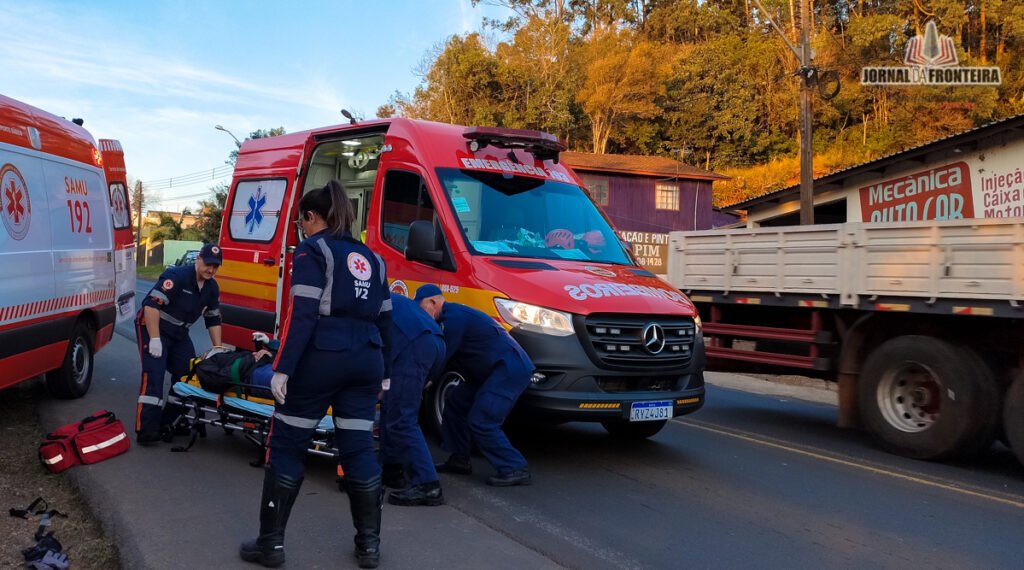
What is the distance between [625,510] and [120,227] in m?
7.83

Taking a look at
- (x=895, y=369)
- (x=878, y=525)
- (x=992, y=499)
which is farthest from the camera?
(x=895, y=369)

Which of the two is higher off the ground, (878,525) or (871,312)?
(871,312)

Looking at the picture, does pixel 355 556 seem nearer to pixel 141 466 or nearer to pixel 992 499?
pixel 141 466

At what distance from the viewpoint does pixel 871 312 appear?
25.4ft

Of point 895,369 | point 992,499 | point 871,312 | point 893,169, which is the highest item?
point 893,169

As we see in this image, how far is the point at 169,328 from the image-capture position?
6.98 meters

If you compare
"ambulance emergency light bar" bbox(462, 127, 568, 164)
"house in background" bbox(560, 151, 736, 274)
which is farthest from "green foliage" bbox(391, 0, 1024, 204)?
"ambulance emergency light bar" bbox(462, 127, 568, 164)

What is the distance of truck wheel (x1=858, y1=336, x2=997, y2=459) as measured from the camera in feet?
22.3

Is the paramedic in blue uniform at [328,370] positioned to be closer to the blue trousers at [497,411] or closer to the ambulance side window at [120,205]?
the blue trousers at [497,411]

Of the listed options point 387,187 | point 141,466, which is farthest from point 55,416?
point 387,187

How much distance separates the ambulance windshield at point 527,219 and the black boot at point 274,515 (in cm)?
303

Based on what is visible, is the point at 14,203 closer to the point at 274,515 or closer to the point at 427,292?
the point at 427,292

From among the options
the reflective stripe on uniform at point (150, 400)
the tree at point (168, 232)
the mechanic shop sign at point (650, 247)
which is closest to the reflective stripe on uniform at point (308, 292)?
the reflective stripe on uniform at point (150, 400)

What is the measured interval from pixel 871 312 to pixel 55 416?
296 inches
